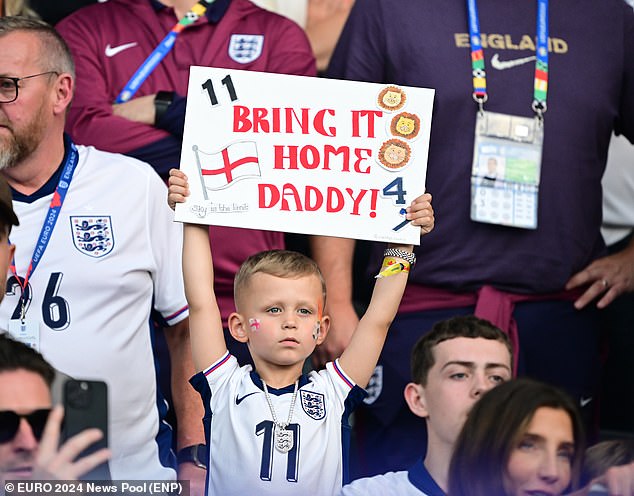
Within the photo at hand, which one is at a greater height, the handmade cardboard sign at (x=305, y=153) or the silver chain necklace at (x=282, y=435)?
the handmade cardboard sign at (x=305, y=153)

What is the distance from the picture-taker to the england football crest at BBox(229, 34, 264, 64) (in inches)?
199

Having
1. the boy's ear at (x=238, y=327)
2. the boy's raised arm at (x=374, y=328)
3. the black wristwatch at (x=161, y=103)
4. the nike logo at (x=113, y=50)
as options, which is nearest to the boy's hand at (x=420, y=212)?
the boy's raised arm at (x=374, y=328)

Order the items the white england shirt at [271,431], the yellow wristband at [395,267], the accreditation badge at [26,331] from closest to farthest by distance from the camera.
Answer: the white england shirt at [271,431], the yellow wristband at [395,267], the accreditation badge at [26,331]

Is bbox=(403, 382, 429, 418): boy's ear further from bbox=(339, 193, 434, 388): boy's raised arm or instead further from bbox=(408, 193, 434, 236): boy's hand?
bbox=(408, 193, 434, 236): boy's hand

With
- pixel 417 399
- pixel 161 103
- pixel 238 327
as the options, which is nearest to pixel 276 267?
pixel 238 327

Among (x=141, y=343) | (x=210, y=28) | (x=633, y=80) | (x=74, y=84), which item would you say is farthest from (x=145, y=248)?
(x=633, y=80)

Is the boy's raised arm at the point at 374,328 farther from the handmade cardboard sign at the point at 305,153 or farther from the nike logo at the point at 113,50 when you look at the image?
the nike logo at the point at 113,50

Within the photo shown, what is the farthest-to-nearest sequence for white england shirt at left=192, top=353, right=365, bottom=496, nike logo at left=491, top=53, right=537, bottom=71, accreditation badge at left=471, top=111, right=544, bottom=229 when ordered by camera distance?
nike logo at left=491, top=53, right=537, bottom=71 → accreditation badge at left=471, top=111, right=544, bottom=229 → white england shirt at left=192, top=353, right=365, bottom=496

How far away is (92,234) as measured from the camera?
4.47 metres

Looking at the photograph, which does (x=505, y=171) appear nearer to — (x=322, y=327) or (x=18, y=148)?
(x=322, y=327)

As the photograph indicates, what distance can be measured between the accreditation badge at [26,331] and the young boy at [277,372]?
533mm

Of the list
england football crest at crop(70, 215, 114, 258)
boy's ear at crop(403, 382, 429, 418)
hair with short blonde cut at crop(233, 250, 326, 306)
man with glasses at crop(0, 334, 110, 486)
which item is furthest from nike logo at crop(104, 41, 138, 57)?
man with glasses at crop(0, 334, 110, 486)

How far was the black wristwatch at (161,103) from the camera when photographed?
4.90m

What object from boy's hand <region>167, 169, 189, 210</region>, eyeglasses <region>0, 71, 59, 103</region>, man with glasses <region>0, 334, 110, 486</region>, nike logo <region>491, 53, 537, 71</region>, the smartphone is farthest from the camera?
nike logo <region>491, 53, 537, 71</region>
